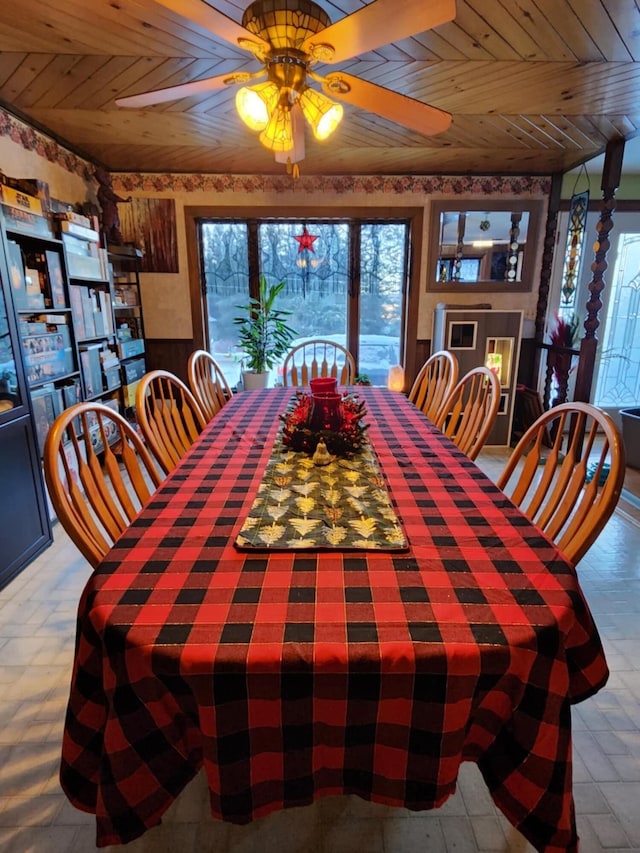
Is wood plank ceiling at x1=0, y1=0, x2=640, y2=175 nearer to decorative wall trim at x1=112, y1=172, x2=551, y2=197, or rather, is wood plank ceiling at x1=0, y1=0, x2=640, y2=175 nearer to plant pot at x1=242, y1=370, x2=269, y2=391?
decorative wall trim at x1=112, y1=172, x2=551, y2=197

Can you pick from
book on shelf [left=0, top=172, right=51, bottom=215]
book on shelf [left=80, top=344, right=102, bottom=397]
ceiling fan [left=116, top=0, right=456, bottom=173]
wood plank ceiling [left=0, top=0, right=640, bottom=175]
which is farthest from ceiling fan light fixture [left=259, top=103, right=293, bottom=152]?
book on shelf [left=80, top=344, right=102, bottom=397]

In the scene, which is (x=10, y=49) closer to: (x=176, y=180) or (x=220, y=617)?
(x=176, y=180)

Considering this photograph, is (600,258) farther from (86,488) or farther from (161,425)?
(86,488)

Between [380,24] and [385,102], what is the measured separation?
40cm

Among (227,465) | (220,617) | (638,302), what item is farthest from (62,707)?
(638,302)

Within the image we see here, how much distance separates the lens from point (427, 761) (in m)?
0.74

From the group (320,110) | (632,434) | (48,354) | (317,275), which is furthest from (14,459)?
(632,434)

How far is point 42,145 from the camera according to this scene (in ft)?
9.27

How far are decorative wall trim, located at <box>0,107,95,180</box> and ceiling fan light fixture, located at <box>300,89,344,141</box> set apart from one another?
1995mm

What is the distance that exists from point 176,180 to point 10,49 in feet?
5.86

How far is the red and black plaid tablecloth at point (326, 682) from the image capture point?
2.25ft

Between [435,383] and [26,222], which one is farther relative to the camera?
[435,383]

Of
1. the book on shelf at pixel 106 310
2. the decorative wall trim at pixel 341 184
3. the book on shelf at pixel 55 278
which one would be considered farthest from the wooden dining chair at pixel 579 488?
the decorative wall trim at pixel 341 184

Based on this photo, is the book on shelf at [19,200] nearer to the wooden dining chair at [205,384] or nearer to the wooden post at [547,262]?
the wooden dining chair at [205,384]
